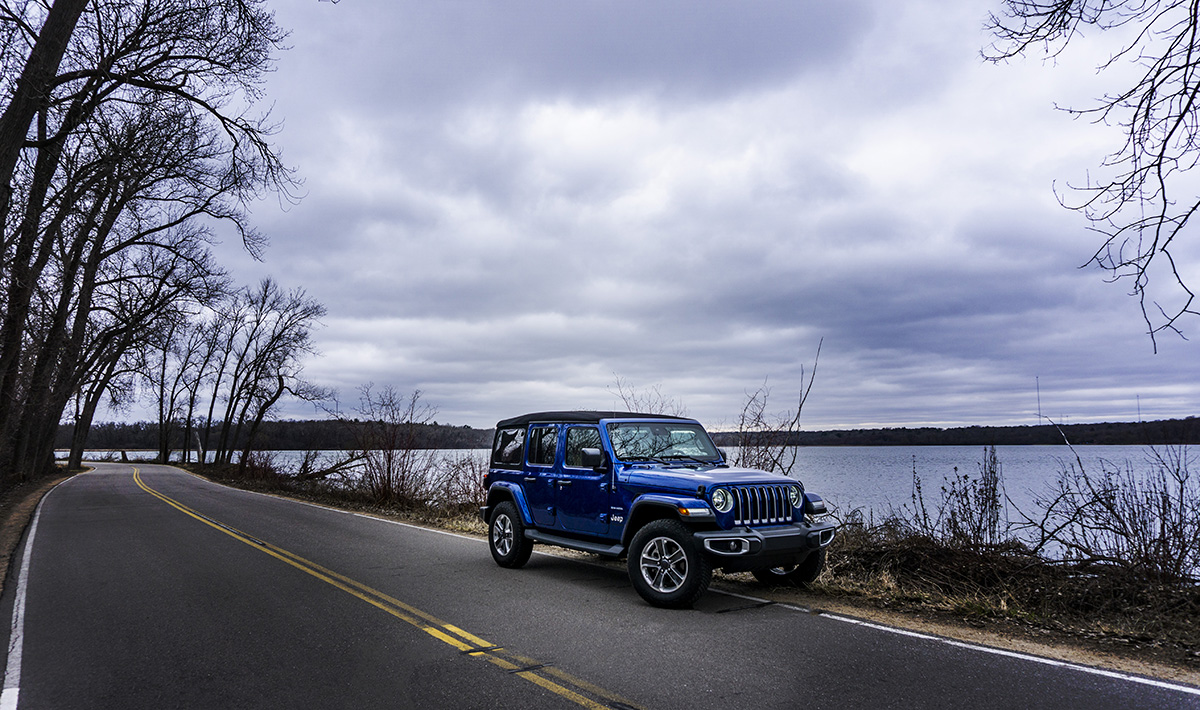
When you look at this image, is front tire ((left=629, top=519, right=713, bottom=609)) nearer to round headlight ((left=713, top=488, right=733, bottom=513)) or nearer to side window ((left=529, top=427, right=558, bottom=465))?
round headlight ((left=713, top=488, right=733, bottom=513))

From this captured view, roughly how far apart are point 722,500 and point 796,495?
1.16 meters

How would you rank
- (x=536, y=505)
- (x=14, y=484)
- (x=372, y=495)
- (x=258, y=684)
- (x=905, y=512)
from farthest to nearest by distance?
1. (x=14, y=484)
2. (x=372, y=495)
3. (x=905, y=512)
4. (x=536, y=505)
5. (x=258, y=684)

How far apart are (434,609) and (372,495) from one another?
13744 millimetres

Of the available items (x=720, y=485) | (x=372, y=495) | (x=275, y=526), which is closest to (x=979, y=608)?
(x=720, y=485)

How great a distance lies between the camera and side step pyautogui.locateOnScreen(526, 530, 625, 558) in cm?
787

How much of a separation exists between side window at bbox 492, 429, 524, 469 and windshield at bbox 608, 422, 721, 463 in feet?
6.24

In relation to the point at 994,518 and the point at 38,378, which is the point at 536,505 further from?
the point at 38,378

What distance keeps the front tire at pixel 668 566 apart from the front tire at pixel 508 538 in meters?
2.37

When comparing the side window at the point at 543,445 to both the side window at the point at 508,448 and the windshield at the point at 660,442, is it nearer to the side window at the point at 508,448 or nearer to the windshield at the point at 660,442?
Answer: the side window at the point at 508,448

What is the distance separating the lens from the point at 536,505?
30.4ft

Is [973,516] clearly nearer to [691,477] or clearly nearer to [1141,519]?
[1141,519]

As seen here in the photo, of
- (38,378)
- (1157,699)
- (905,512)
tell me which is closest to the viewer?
(1157,699)

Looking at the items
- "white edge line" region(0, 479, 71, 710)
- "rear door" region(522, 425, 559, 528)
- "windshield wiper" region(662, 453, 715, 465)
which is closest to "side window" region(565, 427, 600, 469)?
"rear door" region(522, 425, 559, 528)

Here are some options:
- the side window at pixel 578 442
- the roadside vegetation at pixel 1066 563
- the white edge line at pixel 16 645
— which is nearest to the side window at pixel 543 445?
the side window at pixel 578 442
